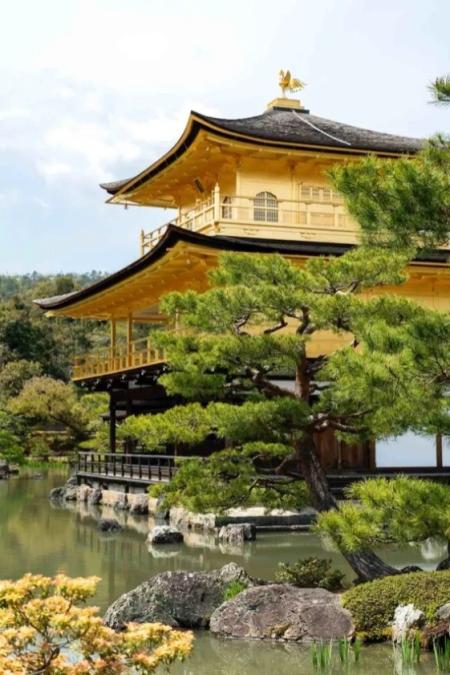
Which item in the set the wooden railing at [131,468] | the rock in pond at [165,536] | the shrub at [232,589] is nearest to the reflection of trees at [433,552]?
the rock in pond at [165,536]

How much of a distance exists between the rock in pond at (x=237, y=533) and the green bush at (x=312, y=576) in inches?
190

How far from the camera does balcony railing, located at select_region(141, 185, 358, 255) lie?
1886cm

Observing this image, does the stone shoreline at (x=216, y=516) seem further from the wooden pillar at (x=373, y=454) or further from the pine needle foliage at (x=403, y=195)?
the pine needle foliage at (x=403, y=195)

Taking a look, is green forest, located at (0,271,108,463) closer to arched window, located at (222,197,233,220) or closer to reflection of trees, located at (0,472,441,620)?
arched window, located at (222,197,233,220)

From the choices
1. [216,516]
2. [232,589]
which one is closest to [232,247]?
[216,516]

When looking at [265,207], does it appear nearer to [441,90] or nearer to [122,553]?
[122,553]

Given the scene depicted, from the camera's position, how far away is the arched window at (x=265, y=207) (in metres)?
19.8

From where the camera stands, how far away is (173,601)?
8.48 m

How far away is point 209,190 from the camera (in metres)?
21.5

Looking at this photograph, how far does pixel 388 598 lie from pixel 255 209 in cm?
1285

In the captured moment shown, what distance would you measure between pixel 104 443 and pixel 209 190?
15.3 m

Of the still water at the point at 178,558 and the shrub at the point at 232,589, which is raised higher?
the shrub at the point at 232,589

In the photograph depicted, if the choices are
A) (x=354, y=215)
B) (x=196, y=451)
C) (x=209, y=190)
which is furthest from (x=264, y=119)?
(x=354, y=215)

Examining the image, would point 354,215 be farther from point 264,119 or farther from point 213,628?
point 264,119
